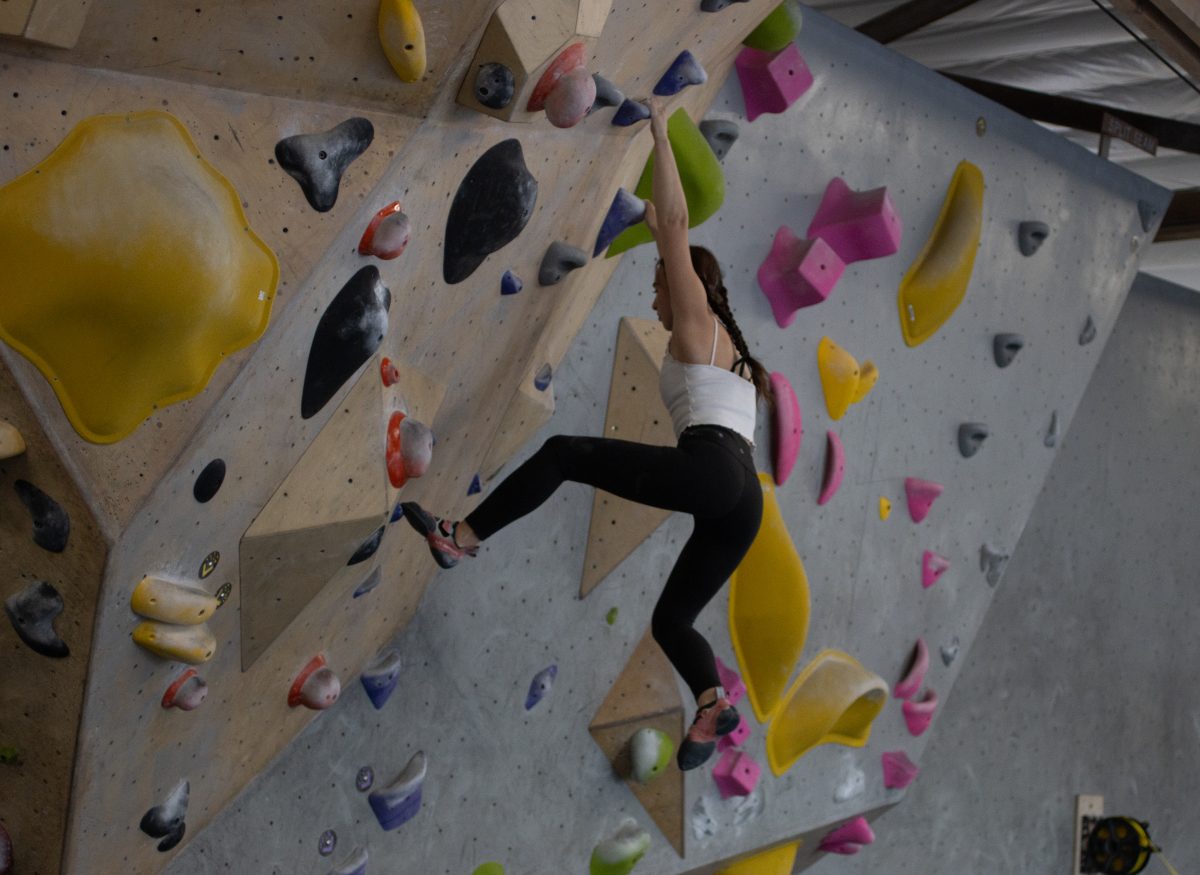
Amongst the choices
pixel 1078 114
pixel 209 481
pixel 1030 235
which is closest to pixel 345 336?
pixel 209 481

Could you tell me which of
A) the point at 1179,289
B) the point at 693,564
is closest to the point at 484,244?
the point at 693,564

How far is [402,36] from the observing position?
153 centimetres

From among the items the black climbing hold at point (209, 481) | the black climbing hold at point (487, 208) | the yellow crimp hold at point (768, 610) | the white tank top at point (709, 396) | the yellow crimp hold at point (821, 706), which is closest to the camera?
the black climbing hold at point (209, 481)

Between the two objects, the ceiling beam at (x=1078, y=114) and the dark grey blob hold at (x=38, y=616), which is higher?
the ceiling beam at (x=1078, y=114)

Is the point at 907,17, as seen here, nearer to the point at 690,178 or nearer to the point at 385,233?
the point at 690,178

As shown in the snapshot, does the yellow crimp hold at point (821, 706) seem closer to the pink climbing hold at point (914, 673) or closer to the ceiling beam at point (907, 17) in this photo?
the pink climbing hold at point (914, 673)

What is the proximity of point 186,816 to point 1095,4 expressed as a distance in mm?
2961

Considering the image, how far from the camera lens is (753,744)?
3.25m

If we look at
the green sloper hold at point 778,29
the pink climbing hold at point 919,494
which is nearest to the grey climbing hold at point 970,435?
the pink climbing hold at point 919,494

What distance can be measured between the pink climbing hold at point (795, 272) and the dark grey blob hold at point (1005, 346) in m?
0.80

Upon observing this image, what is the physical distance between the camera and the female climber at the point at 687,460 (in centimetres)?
211

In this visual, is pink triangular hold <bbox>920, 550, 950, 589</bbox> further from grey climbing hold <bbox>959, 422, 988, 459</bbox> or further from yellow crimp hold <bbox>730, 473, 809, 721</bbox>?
→ yellow crimp hold <bbox>730, 473, 809, 721</bbox>

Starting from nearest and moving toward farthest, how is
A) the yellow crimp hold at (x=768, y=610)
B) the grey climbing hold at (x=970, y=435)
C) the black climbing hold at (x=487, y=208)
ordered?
the black climbing hold at (x=487, y=208) → the yellow crimp hold at (x=768, y=610) → the grey climbing hold at (x=970, y=435)

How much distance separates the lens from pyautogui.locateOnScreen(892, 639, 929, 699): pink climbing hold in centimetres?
368
